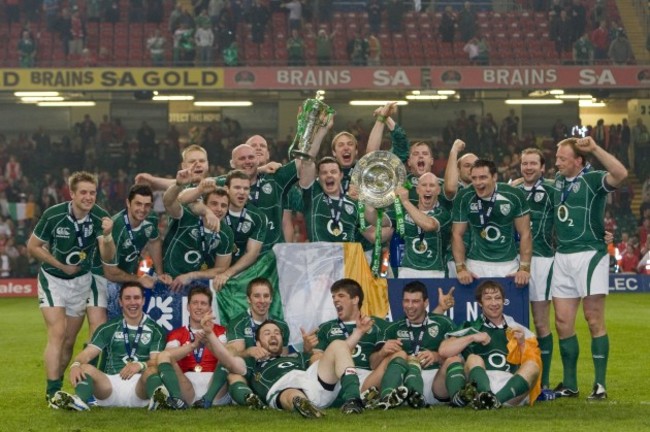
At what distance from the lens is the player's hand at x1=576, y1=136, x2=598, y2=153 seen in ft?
30.3

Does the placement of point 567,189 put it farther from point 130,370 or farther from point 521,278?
point 130,370

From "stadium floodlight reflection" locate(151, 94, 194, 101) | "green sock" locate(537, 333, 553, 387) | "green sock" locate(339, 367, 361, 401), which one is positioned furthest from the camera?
"stadium floodlight reflection" locate(151, 94, 194, 101)

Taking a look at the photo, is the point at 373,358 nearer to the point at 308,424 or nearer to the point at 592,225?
the point at 308,424

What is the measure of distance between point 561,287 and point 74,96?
65.4 ft

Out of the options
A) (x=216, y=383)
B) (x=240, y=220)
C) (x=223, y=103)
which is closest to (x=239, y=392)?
(x=216, y=383)

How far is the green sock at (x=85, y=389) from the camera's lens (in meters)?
8.76

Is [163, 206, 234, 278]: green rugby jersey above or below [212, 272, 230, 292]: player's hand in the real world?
above

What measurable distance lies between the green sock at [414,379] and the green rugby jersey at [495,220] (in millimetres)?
1332

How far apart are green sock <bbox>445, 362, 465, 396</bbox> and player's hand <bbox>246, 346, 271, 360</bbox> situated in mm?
1212

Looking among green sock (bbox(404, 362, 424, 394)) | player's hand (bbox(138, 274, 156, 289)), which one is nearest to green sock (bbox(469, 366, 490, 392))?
green sock (bbox(404, 362, 424, 394))

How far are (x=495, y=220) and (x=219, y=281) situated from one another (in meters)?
2.04

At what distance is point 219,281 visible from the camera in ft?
31.2

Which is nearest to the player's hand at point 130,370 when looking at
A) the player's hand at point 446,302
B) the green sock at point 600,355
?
the player's hand at point 446,302

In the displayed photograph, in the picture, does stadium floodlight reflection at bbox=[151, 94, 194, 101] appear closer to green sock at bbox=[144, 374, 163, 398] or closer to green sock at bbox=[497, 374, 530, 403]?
green sock at bbox=[144, 374, 163, 398]
